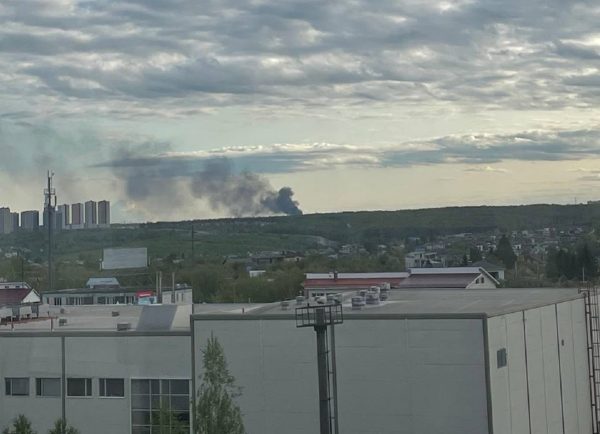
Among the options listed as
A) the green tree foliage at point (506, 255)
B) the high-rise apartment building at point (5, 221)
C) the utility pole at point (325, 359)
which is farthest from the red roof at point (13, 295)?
the green tree foliage at point (506, 255)

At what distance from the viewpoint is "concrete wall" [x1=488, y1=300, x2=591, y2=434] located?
830 inches

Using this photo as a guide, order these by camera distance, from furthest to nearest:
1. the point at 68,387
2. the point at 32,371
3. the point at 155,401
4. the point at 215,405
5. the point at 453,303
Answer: the point at 453,303
the point at 32,371
the point at 68,387
the point at 155,401
the point at 215,405

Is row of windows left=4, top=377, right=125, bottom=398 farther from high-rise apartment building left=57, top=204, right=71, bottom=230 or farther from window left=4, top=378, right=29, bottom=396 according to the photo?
high-rise apartment building left=57, top=204, right=71, bottom=230

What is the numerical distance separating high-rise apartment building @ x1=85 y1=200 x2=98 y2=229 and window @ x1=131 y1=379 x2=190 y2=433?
152 ft

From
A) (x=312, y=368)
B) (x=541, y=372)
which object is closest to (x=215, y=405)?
(x=312, y=368)

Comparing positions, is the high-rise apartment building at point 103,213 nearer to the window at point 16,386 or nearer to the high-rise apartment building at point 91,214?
the high-rise apartment building at point 91,214

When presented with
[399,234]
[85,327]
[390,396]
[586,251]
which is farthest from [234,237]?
[390,396]

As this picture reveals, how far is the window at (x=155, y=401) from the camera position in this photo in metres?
22.3

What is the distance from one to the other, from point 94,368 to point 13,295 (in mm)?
27634

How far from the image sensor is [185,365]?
22328 mm

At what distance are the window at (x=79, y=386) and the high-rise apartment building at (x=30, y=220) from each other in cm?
5030

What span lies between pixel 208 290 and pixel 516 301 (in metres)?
46.5

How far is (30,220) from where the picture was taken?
7444 centimetres

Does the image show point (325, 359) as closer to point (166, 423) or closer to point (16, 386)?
point (166, 423)
